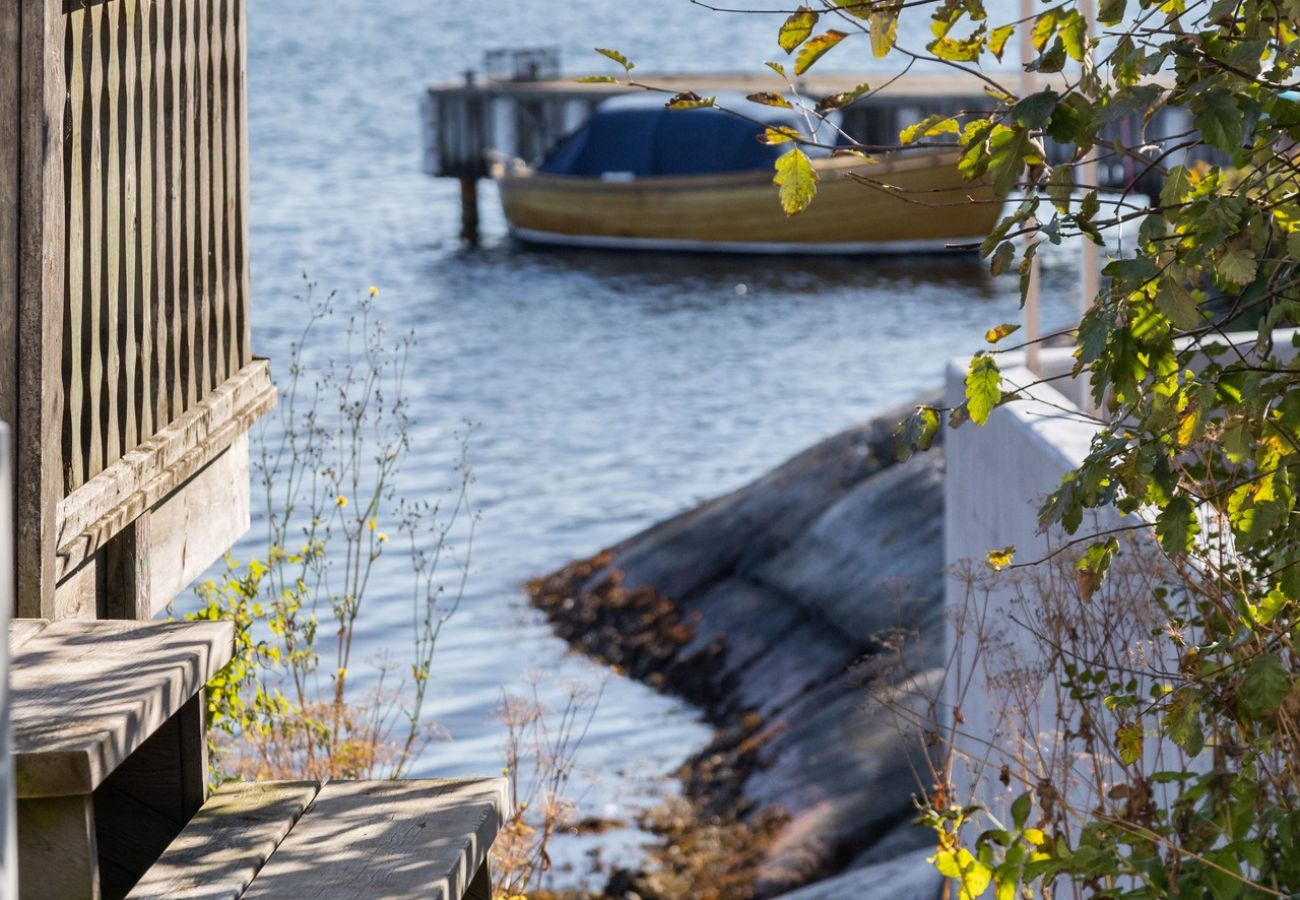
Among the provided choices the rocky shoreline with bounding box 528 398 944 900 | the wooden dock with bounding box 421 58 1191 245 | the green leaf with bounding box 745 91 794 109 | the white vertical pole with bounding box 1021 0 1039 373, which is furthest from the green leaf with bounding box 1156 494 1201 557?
the wooden dock with bounding box 421 58 1191 245

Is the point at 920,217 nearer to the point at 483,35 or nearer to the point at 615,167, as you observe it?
the point at 615,167

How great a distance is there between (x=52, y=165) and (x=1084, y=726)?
→ 7.24ft

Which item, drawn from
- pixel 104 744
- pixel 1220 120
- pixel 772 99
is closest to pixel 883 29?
pixel 772 99

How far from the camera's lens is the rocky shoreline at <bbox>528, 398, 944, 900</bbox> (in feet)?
27.7

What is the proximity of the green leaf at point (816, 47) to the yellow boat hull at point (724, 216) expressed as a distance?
89.4 ft

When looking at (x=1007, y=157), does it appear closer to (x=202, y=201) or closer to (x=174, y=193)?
(x=174, y=193)

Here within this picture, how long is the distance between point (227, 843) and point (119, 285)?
4.35 ft

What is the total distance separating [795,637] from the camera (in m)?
11.5

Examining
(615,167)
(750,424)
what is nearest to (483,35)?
(615,167)

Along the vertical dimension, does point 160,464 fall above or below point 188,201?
below

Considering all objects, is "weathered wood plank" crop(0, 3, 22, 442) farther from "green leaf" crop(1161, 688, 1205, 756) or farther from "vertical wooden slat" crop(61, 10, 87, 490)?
"green leaf" crop(1161, 688, 1205, 756)

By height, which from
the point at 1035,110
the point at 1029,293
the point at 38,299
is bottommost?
the point at 1029,293

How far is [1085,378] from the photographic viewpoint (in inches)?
247

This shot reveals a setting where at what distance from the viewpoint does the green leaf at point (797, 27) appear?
2514 millimetres
